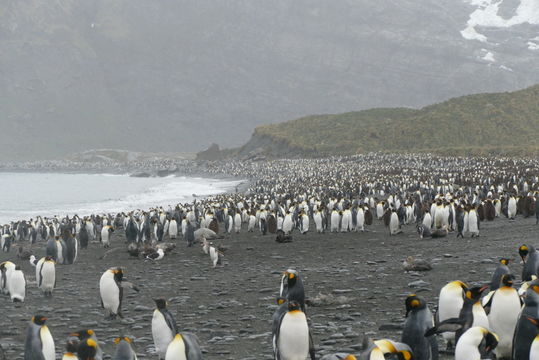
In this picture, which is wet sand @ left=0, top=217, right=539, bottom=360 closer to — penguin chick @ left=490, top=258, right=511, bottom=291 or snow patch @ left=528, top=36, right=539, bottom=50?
penguin chick @ left=490, top=258, right=511, bottom=291

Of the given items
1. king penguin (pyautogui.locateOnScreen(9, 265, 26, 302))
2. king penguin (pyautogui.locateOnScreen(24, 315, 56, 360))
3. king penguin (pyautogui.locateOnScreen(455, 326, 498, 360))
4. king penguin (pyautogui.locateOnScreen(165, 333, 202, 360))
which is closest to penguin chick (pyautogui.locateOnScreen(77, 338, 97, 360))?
king penguin (pyautogui.locateOnScreen(165, 333, 202, 360))

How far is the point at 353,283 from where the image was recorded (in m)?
9.80

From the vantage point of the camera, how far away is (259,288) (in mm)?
9992

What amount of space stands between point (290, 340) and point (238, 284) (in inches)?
188

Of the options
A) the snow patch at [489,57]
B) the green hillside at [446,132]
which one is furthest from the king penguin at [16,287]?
the snow patch at [489,57]

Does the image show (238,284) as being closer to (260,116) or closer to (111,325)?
(111,325)

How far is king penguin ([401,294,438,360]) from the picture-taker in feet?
17.2

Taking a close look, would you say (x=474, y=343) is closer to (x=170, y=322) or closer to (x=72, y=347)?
(x=170, y=322)

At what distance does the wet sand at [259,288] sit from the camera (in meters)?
7.16

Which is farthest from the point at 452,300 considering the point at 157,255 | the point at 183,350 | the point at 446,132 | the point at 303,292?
the point at 446,132

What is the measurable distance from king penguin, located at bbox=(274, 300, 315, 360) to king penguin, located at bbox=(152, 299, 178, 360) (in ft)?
3.93

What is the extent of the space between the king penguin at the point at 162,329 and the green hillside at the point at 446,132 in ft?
176

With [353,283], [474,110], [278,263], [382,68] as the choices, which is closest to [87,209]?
[278,263]

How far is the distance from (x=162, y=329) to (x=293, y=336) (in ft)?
4.90
